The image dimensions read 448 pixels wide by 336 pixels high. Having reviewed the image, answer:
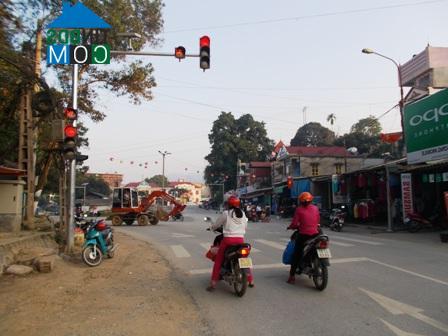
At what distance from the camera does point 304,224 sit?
8070 millimetres

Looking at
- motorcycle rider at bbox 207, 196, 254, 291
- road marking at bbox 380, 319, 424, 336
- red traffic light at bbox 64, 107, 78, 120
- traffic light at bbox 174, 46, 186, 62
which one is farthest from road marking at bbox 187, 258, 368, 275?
traffic light at bbox 174, 46, 186, 62

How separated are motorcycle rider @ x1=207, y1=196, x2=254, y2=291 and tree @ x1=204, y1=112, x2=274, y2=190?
222 feet

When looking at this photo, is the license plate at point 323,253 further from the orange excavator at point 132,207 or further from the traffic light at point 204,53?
the orange excavator at point 132,207

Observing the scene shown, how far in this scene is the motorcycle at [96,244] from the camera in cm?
1073

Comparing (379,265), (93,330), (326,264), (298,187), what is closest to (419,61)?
(298,187)

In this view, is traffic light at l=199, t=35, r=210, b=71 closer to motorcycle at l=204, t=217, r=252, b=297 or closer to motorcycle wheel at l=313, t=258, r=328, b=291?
motorcycle at l=204, t=217, r=252, b=297

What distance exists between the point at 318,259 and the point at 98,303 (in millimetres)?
3635

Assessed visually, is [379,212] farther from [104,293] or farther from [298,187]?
[104,293]

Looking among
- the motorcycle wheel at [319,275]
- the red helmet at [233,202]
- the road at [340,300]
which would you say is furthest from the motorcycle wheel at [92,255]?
the motorcycle wheel at [319,275]

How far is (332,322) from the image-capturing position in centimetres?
578

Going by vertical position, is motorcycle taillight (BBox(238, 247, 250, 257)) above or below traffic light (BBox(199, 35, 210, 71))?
below

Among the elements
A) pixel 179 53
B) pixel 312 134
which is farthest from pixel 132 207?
pixel 312 134

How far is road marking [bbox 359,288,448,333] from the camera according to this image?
5.62m

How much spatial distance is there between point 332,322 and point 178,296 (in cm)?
Answer: 273
